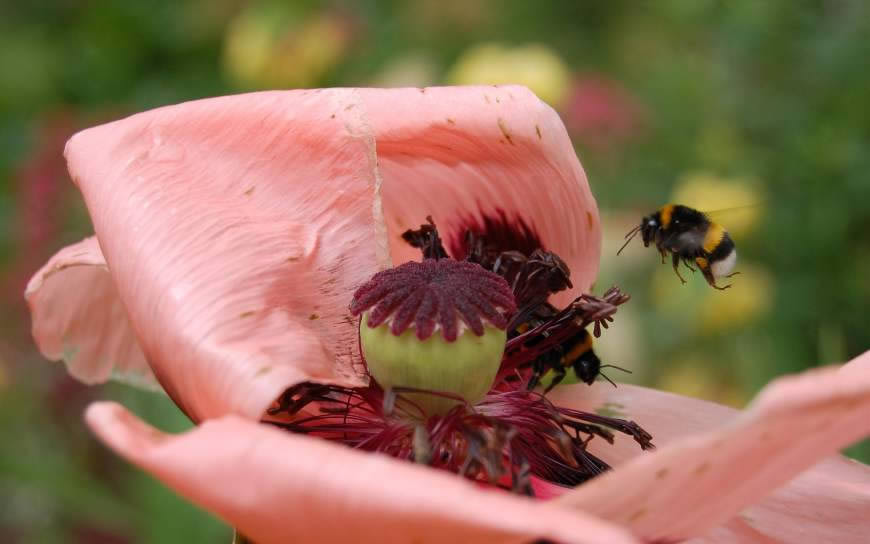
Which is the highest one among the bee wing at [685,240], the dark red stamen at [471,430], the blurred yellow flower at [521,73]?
the blurred yellow flower at [521,73]

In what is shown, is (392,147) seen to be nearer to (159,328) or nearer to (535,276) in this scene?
(535,276)

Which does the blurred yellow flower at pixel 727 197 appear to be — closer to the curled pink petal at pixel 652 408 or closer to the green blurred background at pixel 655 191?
the green blurred background at pixel 655 191

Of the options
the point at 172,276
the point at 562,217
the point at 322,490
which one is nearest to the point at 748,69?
the point at 562,217

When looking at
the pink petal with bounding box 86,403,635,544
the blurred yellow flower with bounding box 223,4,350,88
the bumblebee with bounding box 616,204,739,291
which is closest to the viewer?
the pink petal with bounding box 86,403,635,544

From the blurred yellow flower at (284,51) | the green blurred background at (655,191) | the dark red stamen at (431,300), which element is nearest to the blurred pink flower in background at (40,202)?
the green blurred background at (655,191)

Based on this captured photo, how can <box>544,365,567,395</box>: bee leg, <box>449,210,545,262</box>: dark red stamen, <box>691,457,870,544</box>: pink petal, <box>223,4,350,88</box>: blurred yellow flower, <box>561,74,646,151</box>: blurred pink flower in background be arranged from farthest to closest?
<box>561,74,646,151</box>: blurred pink flower in background → <box>223,4,350,88</box>: blurred yellow flower → <box>449,210,545,262</box>: dark red stamen → <box>544,365,567,395</box>: bee leg → <box>691,457,870,544</box>: pink petal

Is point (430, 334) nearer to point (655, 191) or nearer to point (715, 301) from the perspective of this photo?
point (715, 301)

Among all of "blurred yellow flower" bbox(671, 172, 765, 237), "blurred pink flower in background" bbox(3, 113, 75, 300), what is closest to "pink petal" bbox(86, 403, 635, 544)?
"blurred yellow flower" bbox(671, 172, 765, 237)

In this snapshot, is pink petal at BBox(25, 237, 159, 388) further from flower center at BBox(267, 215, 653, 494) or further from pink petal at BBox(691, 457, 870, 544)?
pink petal at BBox(691, 457, 870, 544)
